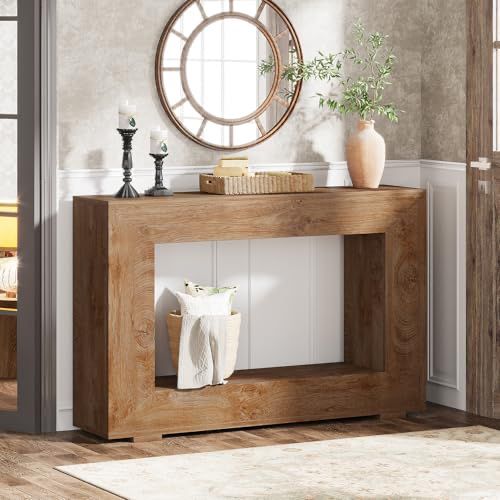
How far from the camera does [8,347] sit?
203 inches

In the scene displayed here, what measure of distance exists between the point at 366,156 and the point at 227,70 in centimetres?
70

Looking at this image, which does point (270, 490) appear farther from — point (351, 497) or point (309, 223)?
point (309, 223)

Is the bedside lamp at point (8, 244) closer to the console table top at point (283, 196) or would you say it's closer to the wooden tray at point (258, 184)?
the console table top at point (283, 196)

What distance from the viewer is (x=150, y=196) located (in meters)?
5.09

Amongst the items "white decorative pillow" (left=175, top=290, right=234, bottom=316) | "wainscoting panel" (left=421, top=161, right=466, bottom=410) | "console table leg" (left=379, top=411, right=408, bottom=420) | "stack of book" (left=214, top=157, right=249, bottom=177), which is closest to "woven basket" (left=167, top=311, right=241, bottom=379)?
"white decorative pillow" (left=175, top=290, right=234, bottom=316)

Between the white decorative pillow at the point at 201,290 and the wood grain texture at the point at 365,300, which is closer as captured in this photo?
the white decorative pillow at the point at 201,290

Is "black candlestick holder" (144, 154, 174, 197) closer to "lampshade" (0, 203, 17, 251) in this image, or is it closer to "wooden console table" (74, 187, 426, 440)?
"wooden console table" (74, 187, 426, 440)

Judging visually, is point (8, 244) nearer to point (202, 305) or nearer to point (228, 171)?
point (202, 305)

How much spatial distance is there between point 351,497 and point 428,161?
2.05m

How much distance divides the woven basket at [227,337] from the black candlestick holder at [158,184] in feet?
1.65

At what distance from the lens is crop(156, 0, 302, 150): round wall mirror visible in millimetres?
5258

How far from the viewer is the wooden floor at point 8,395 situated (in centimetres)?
516

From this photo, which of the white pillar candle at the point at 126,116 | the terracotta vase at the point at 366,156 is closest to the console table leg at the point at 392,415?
the terracotta vase at the point at 366,156

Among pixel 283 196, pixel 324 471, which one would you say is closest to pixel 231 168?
pixel 283 196
